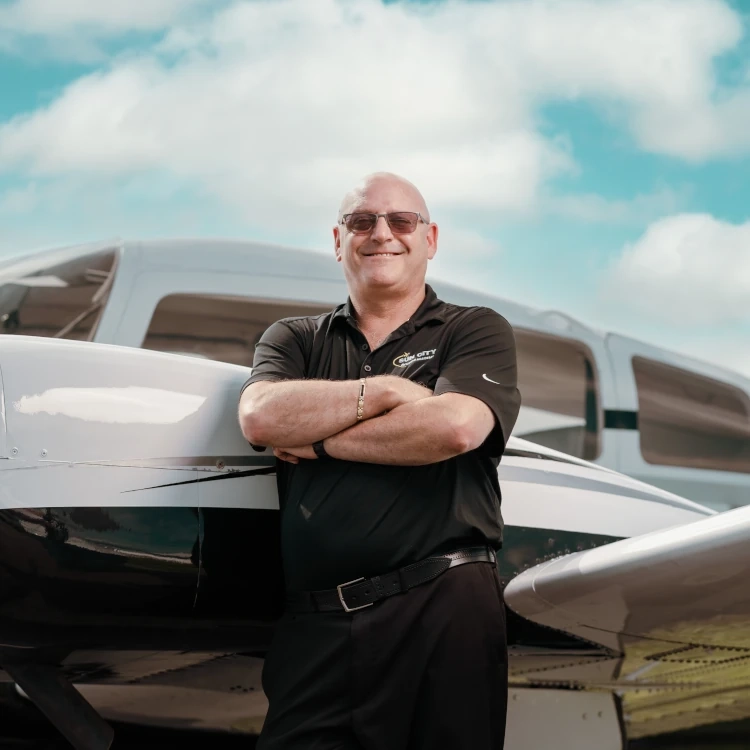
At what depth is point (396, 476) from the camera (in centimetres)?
268

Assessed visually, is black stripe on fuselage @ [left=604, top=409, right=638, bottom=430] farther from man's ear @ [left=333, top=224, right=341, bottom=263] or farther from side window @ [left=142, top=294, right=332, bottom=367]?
man's ear @ [left=333, top=224, right=341, bottom=263]

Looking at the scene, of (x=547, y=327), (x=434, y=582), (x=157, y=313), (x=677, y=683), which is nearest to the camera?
(x=434, y=582)

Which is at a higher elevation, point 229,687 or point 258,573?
point 258,573

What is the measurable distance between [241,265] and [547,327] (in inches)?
79.4

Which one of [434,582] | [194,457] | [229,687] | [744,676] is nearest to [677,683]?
[744,676]

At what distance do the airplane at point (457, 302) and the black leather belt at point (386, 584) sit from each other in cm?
323

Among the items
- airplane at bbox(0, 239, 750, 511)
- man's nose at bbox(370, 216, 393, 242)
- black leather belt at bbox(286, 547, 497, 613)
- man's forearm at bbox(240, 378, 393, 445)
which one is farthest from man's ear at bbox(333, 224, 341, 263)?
airplane at bbox(0, 239, 750, 511)

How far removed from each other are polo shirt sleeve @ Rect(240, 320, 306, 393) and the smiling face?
24 centimetres

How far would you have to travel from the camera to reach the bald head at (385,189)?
10.1 ft

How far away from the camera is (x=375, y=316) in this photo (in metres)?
3.05

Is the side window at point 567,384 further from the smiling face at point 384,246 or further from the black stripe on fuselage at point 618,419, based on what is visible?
the smiling face at point 384,246

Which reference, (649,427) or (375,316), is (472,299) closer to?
(649,427)

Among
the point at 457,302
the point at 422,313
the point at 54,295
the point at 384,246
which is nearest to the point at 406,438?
the point at 422,313

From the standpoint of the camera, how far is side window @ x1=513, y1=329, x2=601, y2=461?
6602 millimetres
